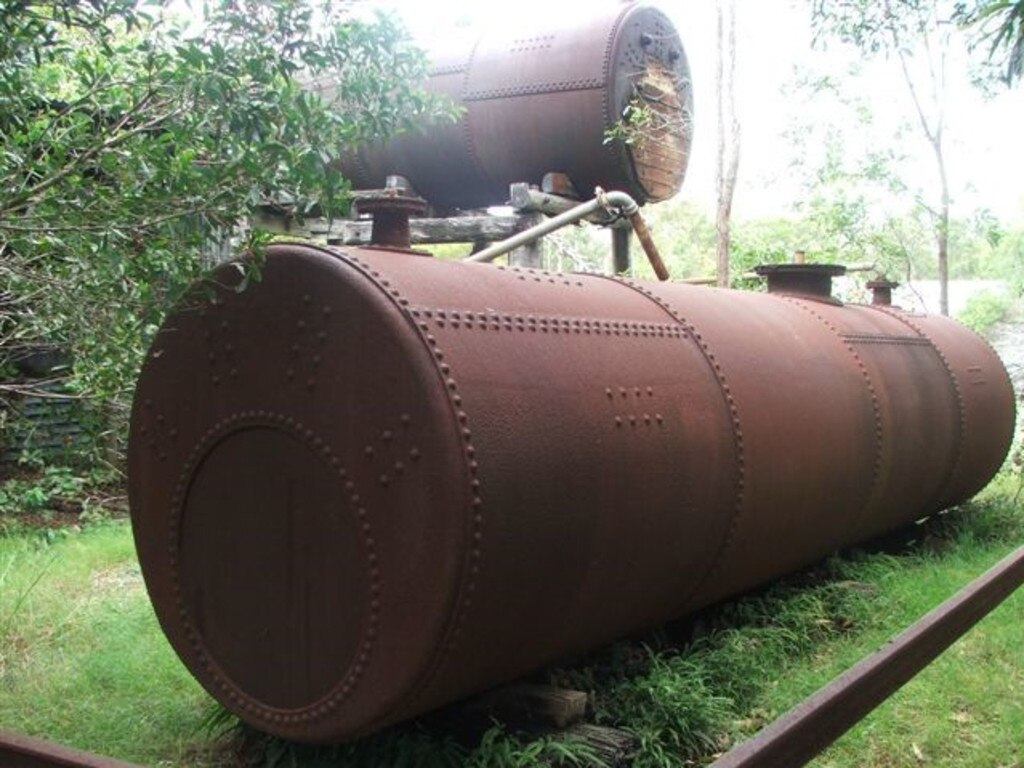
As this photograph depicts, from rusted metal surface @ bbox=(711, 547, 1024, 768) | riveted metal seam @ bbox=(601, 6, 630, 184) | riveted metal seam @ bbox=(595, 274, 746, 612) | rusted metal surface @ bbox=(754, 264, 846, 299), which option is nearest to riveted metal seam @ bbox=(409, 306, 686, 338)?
riveted metal seam @ bbox=(595, 274, 746, 612)

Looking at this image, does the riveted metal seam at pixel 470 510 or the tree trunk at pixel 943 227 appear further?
the tree trunk at pixel 943 227

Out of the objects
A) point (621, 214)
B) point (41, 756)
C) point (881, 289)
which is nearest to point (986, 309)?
point (881, 289)

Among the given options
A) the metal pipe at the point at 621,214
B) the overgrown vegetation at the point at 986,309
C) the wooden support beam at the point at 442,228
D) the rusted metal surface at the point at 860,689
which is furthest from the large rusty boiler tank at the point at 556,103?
the overgrown vegetation at the point at 986,309

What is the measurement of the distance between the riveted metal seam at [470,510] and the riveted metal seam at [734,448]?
1.62 m

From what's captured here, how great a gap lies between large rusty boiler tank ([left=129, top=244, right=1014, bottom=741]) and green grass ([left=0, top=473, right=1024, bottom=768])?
31cm

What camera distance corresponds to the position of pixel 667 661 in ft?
16.2

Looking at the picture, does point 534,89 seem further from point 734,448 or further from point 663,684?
point 663,684

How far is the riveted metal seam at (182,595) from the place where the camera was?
11.3 feet

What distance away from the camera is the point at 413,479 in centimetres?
332

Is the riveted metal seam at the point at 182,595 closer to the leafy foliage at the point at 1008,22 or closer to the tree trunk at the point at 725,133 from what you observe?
the leafy foliage at the point at 1008,22

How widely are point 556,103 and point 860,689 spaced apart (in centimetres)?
690

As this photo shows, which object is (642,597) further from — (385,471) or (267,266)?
(267,266)

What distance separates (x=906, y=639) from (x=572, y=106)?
648 cm

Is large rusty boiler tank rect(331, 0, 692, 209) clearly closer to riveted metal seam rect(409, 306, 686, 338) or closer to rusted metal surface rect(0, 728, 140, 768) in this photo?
riveted metal seam rect(409, 306, 686, 338)
